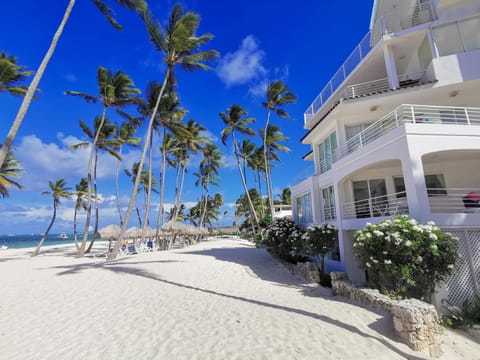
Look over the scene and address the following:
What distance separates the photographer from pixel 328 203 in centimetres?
1289

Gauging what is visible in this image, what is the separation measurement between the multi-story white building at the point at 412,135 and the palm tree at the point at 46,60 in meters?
11.4

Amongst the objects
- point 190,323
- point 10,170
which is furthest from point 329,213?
point 10,170

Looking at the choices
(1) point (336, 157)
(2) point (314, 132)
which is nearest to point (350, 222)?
(1) point (336, 157)

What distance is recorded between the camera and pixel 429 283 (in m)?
6.09

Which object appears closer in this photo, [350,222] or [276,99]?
[350,222]

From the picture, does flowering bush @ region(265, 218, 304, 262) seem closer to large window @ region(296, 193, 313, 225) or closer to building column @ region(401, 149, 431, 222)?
large window @ region(296, 193, 313, 225)

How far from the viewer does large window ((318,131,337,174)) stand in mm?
12789

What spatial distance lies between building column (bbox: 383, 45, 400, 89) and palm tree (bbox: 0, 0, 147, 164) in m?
12.2

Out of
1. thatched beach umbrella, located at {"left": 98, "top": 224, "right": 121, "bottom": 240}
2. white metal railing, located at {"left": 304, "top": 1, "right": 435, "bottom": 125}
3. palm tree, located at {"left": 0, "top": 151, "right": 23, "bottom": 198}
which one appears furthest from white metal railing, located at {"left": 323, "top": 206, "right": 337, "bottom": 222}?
palm tree, located at {"left": 0, "top": 151, "right": 23, "bottom": 198}

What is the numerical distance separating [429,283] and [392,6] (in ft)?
52.8

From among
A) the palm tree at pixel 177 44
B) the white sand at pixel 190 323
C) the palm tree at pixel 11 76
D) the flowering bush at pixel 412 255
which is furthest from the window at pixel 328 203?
the palm tree at pixel 11 76

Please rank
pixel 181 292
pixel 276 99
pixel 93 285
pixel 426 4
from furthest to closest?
pixel 276 99 → pixel 426 4 → pixel 93 285 → pixel 181 292

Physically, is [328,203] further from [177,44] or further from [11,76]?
[11,76]

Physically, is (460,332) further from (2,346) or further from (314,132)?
(314,132)
